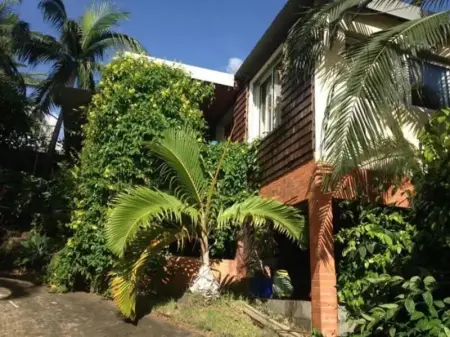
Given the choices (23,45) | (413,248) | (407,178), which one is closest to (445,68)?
(407,178)

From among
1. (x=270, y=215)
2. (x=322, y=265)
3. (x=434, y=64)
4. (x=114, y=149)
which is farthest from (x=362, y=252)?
(x=114, y=149)

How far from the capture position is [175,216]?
8.02m

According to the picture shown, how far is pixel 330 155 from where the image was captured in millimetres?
5852

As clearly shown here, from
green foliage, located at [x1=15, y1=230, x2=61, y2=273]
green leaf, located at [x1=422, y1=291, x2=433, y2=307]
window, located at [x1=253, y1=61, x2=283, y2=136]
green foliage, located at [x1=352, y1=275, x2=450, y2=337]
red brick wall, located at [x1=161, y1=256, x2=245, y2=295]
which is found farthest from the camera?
green foliage, located at [x1=15, y1=230, x2=61, y2=273]

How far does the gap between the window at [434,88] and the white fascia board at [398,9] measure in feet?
3.66

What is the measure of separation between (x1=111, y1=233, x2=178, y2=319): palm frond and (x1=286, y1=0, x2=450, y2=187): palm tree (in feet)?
9.53

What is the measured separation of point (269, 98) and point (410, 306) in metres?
6.80

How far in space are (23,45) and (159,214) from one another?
1312cm

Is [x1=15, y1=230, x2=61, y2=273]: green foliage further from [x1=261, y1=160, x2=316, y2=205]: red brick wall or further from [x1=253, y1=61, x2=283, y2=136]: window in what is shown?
[x1=253, y1=61, x2=283, y2=136]: window

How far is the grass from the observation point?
23.1ft

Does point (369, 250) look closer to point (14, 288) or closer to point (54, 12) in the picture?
point (14, 288)

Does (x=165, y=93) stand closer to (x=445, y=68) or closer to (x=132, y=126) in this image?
(x=132, y=126)

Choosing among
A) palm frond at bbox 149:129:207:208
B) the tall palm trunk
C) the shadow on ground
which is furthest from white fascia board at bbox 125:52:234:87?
the shadow on ground

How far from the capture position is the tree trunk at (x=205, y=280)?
806 centimetres
